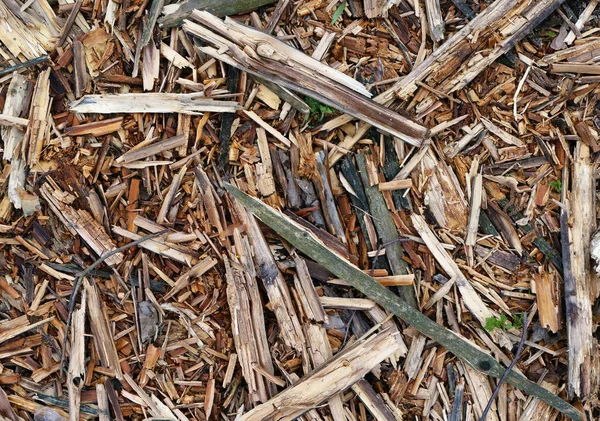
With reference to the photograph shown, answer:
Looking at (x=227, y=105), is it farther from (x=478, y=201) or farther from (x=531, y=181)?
(x=531, y=181)

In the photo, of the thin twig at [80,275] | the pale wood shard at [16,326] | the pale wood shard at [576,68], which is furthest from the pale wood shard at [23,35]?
the pale wood shard at [576,68]

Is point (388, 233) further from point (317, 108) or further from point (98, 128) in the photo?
point (98, 128)

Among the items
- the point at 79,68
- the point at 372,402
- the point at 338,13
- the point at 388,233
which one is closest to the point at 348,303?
the point at 388,233

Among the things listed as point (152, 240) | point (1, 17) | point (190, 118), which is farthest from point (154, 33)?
point (152, 240)

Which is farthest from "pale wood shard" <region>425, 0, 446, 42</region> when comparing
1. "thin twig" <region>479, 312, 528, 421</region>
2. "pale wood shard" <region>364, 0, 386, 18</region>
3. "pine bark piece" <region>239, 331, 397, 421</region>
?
"pine bark piece" <region>239, 331, 397, 421</region>

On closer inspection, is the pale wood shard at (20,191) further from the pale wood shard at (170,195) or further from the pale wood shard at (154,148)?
the pale wood shard at (170,195)

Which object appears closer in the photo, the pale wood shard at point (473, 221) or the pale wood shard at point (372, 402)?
the pale wood shard at point (372, 402)
